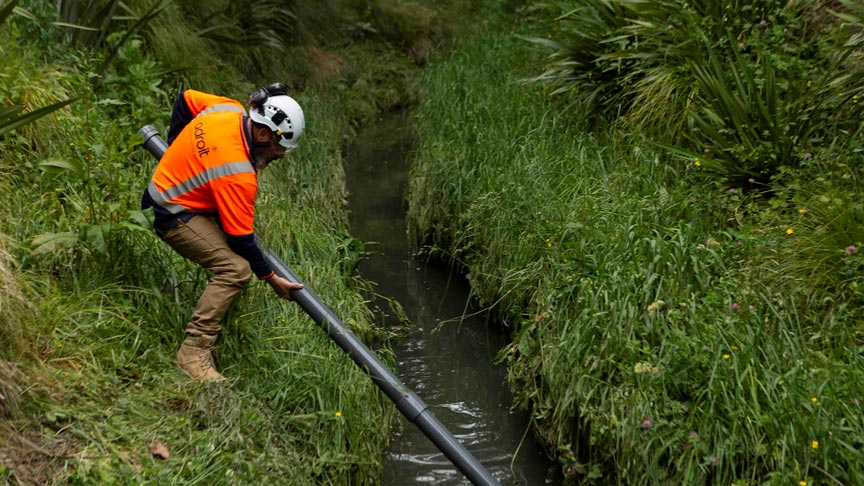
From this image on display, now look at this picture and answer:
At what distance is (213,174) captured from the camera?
4020mm

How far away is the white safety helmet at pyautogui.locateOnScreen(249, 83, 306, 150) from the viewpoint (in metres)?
4.10

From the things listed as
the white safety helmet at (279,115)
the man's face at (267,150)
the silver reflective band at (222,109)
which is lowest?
the man's face at (267,150)

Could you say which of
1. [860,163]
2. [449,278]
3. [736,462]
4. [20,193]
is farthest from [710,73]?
[20,193]

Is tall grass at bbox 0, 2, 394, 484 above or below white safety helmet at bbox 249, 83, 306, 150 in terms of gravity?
below

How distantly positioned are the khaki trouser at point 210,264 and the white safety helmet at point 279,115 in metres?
0.59

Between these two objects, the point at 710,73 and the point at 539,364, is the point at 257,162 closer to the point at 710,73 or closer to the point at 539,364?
the point at 539,364

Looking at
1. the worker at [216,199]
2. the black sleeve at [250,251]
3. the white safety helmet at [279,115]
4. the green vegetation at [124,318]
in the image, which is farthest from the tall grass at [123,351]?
the white safety helmet at [279,115]

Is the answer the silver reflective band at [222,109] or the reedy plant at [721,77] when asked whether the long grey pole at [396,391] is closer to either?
the silver reflective band at [222,109]

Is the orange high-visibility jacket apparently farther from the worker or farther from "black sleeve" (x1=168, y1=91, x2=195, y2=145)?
"black sleeve" (x1=168, y1=91, x2=195, y2=145)

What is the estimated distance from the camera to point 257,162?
4.28 metres

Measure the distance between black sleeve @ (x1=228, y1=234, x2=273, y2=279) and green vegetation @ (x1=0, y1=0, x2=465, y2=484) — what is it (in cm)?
49

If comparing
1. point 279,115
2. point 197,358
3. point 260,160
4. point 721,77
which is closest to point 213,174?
point 260,160

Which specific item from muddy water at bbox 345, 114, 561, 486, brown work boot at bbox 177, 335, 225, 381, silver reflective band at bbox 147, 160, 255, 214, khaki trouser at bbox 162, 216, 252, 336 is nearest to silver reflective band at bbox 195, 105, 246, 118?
silver reflective band at bbox 147, 160, 255, 214

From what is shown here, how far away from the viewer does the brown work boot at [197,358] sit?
407 centimetres
